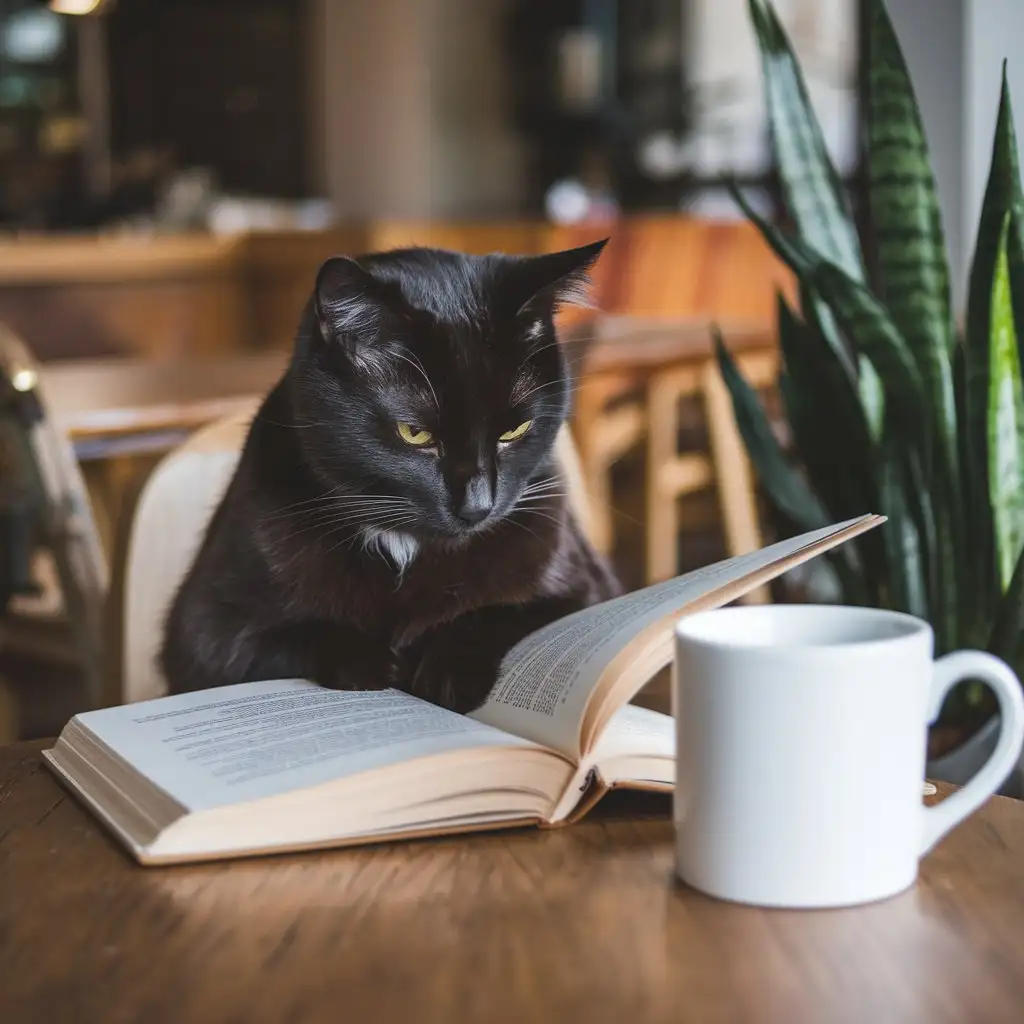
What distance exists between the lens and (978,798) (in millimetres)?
583

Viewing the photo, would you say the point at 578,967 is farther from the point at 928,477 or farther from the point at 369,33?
the point at 369,33

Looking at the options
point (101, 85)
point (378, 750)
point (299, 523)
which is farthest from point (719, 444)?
point (101, 85)

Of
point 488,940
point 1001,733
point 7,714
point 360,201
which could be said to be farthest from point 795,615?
point 360,201

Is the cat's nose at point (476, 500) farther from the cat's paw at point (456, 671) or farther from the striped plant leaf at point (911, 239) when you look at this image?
the striped plant leaf at point (911, 239)

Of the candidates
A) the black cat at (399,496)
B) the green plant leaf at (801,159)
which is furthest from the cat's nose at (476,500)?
the green plant leaf at (801,159)

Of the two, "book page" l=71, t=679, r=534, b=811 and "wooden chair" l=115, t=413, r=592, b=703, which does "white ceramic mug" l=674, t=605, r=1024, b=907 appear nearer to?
"book page" l=71, t=679, r=534, b=811

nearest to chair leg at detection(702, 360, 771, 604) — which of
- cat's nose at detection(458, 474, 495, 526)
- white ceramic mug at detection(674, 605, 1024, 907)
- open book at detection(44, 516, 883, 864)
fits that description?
cat's nose at detection(458, 474, 495, 526)

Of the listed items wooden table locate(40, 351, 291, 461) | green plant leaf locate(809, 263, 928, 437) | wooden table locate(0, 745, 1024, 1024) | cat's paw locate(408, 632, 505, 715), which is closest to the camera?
wooden table locate(0, 745, 1024, 1024)

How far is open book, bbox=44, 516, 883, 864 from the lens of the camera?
0.62m

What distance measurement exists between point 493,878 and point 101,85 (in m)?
6.37

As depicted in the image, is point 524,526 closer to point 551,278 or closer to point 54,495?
point 551,278

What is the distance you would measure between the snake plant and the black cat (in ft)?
0.95

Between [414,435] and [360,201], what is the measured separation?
5.54 meters

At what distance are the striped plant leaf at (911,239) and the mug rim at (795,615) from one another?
0.47 metres
